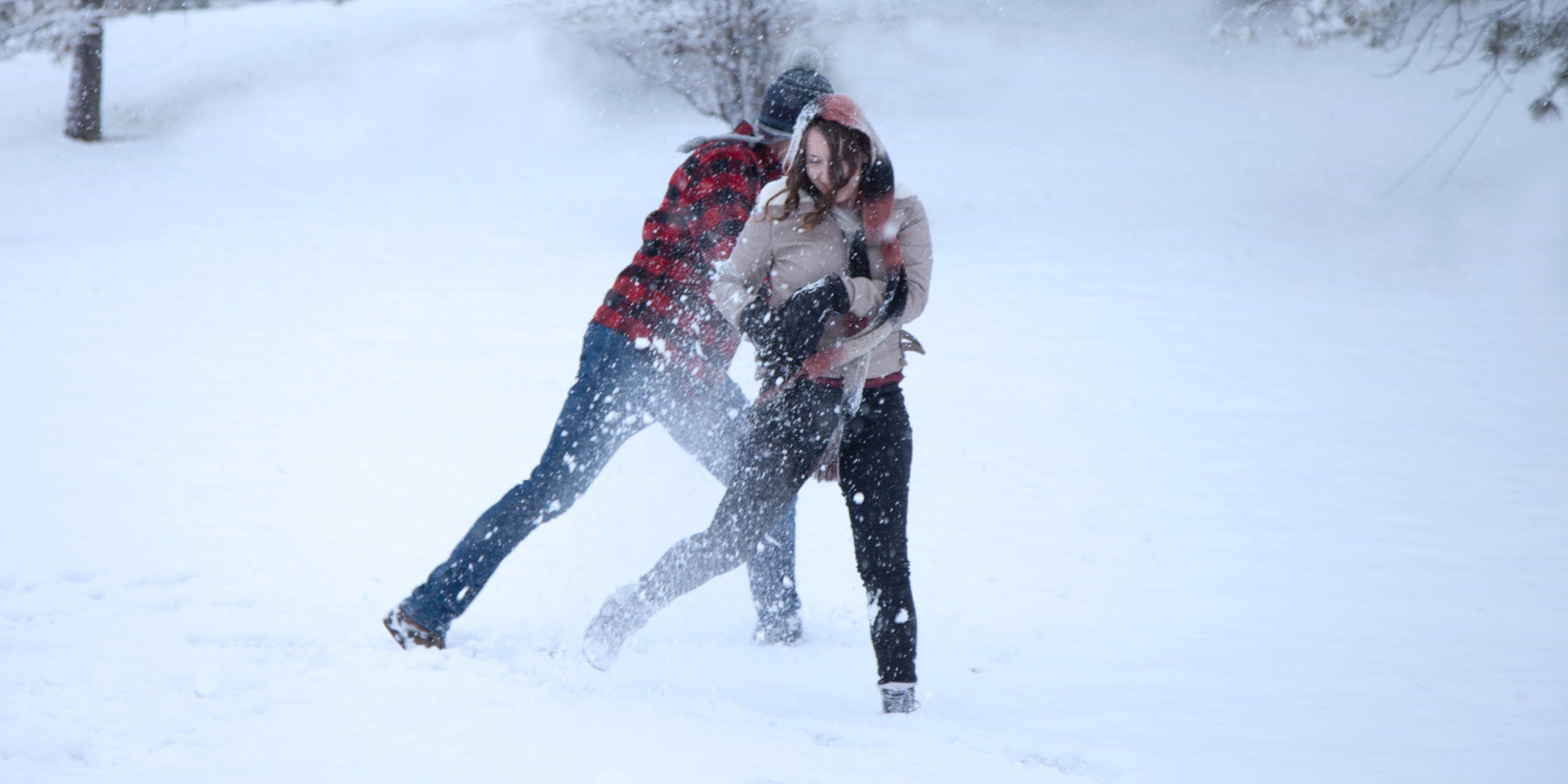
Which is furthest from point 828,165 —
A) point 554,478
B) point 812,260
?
point 554,478

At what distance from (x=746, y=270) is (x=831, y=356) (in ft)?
0.97

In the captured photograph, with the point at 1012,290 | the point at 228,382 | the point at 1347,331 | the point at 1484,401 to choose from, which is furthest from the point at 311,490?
the point at 1347,331

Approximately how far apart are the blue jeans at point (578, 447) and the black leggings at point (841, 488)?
21 centimetres

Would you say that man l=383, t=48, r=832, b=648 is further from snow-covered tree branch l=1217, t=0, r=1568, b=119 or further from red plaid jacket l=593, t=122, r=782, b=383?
snow-covered tree branch l=1217, t=0, r=1568, b=119

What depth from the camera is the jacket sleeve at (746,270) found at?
8.87 ft

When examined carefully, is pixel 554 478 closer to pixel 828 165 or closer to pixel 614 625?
pixel 614 625

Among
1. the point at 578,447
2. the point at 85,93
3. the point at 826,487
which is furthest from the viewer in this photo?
the point at 85,93

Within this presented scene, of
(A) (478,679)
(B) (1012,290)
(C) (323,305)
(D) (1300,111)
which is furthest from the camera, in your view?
(D) (1300,111)

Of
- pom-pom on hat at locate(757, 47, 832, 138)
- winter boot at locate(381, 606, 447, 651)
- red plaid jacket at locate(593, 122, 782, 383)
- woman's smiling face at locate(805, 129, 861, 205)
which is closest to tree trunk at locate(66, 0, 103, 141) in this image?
winter boot at locate(381, 606, 447, 651)

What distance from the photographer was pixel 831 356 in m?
2.68

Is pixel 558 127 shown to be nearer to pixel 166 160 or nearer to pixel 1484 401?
pixel 166 160

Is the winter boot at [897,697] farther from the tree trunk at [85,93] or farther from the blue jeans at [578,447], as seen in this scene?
the tree trunk at [85,93]

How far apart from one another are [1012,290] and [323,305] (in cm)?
539

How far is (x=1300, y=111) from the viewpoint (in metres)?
17.9
